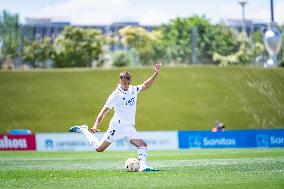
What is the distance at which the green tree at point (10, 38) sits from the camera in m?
92.3

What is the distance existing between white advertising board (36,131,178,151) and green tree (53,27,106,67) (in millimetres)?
47055

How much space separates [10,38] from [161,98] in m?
22.3

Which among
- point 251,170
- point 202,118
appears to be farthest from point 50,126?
point 251,170

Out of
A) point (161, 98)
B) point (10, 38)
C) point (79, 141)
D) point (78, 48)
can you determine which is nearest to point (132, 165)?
point (79, 141)

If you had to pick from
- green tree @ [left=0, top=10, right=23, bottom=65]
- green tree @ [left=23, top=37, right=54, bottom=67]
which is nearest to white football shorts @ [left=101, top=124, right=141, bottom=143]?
green tree @ [left=0, top=10, right=23, bottom=65]

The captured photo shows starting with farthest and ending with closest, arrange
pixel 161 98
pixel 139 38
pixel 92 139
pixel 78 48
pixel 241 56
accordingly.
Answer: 1. pixel 139 38
2. pixel 241 56
3. pixel 78 48
4. pixel 161 98
5. pixel 92 139

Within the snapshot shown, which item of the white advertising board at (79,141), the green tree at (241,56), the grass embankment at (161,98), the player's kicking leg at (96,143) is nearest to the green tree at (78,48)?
the grass embankment at (161,98)

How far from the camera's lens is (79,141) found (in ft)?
160

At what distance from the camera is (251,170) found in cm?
2056

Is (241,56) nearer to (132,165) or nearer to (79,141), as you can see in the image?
(79,141)

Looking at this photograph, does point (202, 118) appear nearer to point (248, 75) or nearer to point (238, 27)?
point (248, 75)

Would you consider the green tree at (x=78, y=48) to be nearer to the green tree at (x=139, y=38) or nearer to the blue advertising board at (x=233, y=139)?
the green tree at (x=139, y=38)

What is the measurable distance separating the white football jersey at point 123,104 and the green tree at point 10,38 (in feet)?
236

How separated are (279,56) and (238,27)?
38238mm
